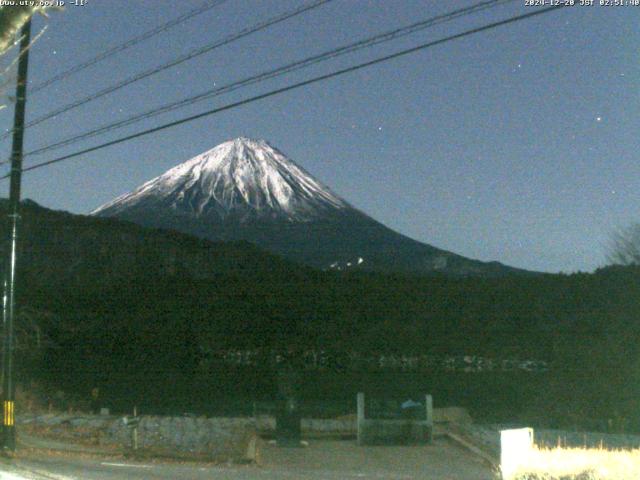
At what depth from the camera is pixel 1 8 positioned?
24.8 ft

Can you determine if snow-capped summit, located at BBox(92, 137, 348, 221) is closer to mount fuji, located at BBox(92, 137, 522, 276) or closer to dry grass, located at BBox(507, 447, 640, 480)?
mount fuji, located at BBox(92, 137, 522, 276)

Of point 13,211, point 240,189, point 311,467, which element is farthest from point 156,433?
point 240,189

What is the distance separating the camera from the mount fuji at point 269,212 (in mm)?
102312

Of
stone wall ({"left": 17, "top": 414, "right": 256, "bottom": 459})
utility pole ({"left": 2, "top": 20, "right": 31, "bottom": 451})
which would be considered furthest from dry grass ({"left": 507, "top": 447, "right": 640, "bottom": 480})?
utility pole ({"left": 2, "top": 20, "right": 31, "bottom": 451})

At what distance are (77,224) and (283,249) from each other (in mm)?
36011

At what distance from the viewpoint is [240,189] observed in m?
119

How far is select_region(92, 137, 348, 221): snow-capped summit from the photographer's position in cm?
11012

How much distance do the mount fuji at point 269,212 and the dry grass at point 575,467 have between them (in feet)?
283

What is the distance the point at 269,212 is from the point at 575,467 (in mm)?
110185

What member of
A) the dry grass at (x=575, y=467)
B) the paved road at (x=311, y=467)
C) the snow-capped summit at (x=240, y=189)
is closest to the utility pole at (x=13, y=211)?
the paved road at (x=311, y=467)

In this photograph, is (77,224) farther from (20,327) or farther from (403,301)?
(20,327)

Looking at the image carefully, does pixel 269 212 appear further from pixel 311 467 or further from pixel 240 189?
pixel 311 467

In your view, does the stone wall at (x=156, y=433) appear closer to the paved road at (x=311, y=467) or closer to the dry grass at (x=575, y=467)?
the paved road at (x=311, y=467)

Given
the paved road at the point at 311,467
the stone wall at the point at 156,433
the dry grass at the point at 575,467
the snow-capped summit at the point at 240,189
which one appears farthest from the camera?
the snow-capped summit at the point at 240,189
